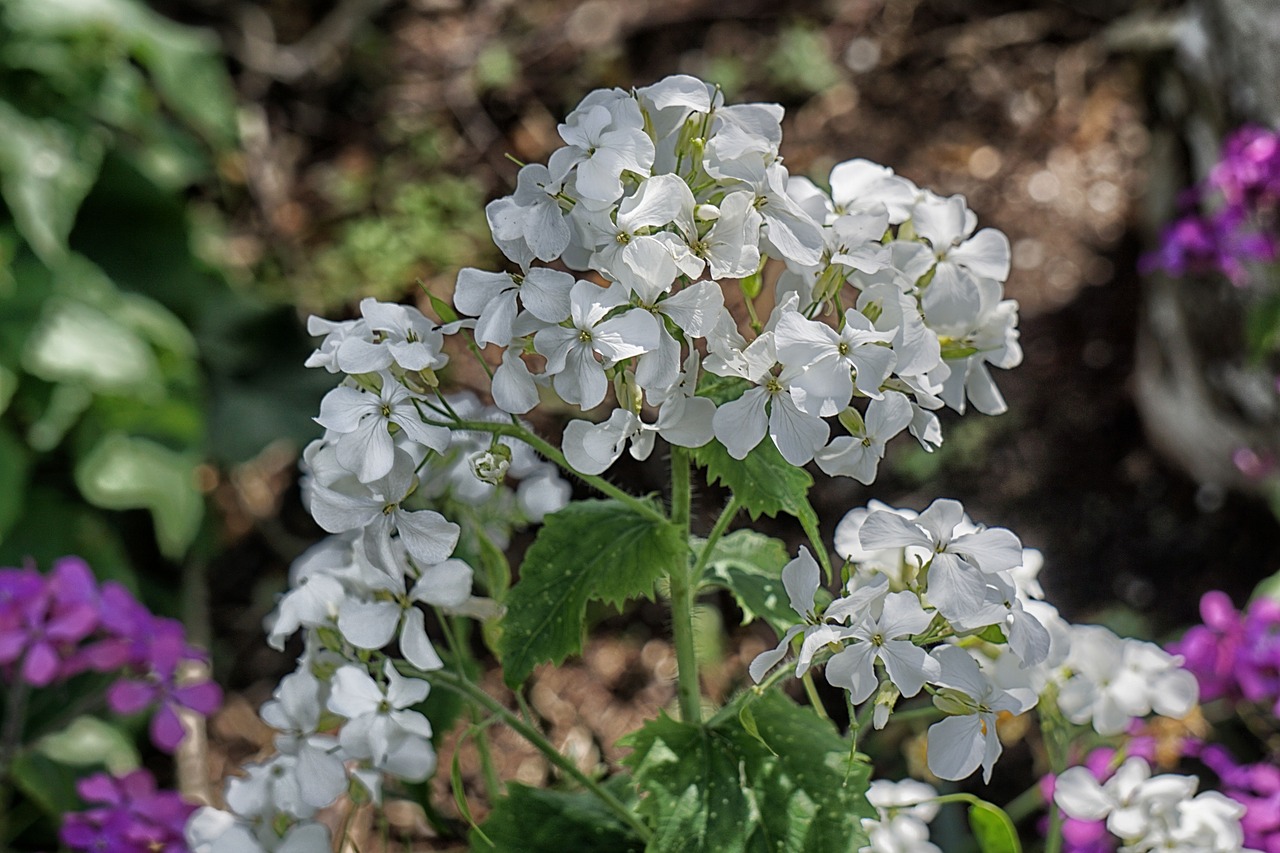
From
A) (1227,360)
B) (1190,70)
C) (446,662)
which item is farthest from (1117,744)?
(1190,70)

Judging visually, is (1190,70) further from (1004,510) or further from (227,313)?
(227,313)

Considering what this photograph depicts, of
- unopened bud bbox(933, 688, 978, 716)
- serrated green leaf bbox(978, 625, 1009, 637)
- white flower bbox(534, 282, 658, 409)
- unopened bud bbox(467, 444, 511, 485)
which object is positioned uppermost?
white flower bbox(534, 282, 658, 409)

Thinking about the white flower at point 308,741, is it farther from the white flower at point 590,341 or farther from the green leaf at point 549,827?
the white flower at point 590,341

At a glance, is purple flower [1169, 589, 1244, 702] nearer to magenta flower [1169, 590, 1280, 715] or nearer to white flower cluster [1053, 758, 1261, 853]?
magenta flower [1169, 590, 1280, 715]

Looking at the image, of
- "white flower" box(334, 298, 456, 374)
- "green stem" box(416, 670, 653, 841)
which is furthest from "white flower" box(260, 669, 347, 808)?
"white flower" box(334, 298, 456, 374)

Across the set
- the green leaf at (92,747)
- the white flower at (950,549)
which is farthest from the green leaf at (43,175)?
the white flower at (950,549)

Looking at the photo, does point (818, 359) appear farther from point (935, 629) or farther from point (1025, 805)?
point (1025, 805)

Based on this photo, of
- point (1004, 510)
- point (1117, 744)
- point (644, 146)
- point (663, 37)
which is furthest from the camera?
point (663, 37)

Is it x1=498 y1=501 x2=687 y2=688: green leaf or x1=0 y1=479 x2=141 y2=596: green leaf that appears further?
x1=0 y1=479 x2=141 y2=596: green leaf
